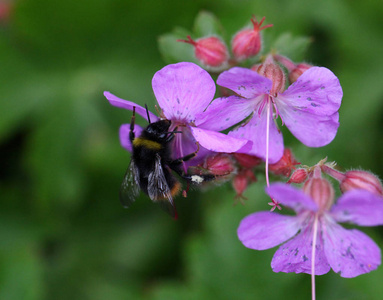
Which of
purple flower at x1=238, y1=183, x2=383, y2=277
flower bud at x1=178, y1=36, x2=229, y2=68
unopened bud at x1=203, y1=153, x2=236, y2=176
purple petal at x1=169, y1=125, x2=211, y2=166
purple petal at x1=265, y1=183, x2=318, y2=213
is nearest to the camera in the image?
purple petal at x1=265, y1=183, x2=318, y2=213

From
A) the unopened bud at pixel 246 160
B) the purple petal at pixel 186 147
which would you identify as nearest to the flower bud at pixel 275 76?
the unopened bud at pixel 246 160

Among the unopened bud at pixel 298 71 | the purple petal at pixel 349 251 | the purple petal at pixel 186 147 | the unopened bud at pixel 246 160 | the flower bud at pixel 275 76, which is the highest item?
the unopened bud at pixel 298 71

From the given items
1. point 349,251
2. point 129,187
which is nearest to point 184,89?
point 129,187

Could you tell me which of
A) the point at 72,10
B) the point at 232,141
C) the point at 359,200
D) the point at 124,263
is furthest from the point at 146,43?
the point at 359,200

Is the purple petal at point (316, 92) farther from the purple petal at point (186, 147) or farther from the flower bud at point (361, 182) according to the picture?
the purple petal at point (186, 147)

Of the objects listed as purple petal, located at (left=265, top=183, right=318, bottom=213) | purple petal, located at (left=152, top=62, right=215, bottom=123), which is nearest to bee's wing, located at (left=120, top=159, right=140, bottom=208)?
purple petal, located at (left=152, top=62, right=215, bottom=123)

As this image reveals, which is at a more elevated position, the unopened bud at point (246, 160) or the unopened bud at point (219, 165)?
the unopened bud at point (246, 160)

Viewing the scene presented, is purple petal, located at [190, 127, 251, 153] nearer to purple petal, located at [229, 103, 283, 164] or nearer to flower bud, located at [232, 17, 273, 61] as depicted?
purple petal, located at [229, 103, 283, 164]
